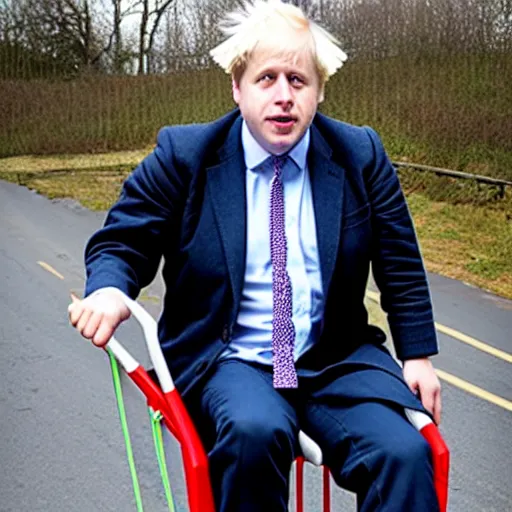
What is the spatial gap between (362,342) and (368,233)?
259 millimetres

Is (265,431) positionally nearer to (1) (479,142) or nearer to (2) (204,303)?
(2) (204,303)

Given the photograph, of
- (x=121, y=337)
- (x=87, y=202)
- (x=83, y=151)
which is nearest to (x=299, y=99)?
(x=121, y=337)

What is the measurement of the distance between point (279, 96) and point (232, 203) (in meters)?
0.26

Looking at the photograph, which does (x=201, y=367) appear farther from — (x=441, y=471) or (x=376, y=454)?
(x=441, y=471)

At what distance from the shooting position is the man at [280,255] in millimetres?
2432

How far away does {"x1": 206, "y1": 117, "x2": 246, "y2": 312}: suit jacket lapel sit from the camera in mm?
2473

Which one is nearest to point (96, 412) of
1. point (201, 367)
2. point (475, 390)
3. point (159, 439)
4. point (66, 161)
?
point (475, 390)

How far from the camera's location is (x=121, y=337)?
6324 mm

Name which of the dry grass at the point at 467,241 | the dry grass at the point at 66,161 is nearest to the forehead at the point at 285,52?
the dry grass at the point at 467,241

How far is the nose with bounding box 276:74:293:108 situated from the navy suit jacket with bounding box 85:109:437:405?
7.3 inches

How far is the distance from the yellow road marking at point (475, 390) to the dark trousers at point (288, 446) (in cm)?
310

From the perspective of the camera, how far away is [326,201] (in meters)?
2.54

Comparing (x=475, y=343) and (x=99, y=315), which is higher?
(x=99, y=315)

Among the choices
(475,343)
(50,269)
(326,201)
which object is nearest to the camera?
(326,201)
